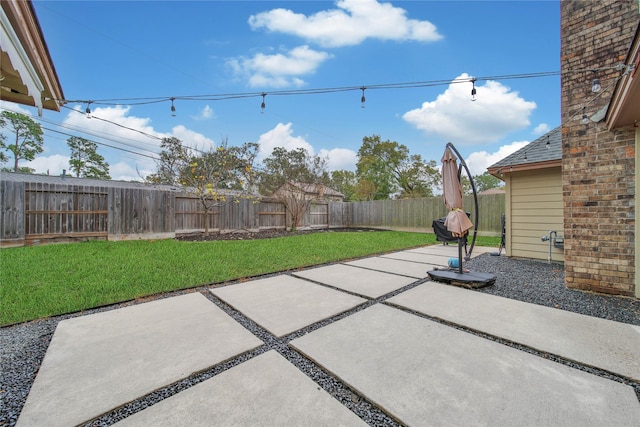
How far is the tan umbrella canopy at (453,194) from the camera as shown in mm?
3291

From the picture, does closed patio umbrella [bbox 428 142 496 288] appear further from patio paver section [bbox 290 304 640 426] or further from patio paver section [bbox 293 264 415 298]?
patio paver section [bbox 290 304 640 426]

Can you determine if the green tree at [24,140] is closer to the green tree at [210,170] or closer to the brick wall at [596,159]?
the green tree at [210,170]

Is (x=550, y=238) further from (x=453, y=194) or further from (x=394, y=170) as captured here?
(x=394, y=170)

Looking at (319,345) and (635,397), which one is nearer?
(635,397)

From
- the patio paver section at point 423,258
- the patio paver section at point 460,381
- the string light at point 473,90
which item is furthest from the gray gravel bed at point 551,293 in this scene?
the string light at point 473,90

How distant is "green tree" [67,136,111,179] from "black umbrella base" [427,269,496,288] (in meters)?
24.0

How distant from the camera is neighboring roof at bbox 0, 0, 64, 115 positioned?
152cm

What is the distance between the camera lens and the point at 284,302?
8.73 feet

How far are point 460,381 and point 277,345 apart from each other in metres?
1.17

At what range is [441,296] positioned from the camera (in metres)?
2.85

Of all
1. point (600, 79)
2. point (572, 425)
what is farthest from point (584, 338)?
point (600, 79)

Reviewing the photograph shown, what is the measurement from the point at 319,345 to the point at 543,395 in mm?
1260

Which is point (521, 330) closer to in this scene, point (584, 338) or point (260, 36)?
point (584, 338)

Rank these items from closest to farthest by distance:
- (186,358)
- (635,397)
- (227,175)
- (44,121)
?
(635,397)
(186,358)
(227,175)
(44,121)
